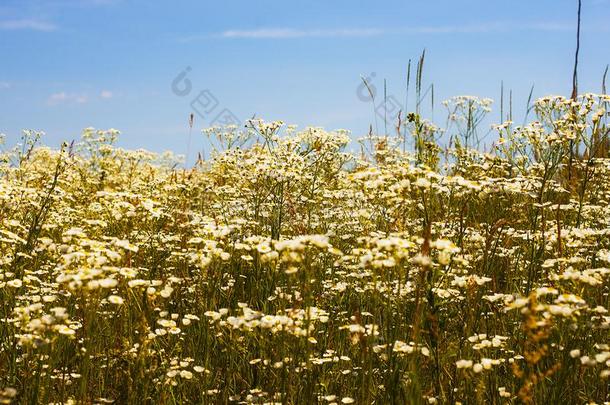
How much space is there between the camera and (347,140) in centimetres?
813

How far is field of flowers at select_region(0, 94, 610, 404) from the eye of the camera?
3.30m

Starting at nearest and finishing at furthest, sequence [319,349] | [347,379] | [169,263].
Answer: [347,379] < [319,349] < [169,263]

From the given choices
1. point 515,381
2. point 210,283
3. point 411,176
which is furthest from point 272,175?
point 515,381

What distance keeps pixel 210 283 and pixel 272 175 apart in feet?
5.21

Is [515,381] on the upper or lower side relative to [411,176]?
lower

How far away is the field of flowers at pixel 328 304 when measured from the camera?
130 inches

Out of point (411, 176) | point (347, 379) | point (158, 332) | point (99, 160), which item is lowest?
point (347, 379)

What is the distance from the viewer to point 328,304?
5324 millimetres

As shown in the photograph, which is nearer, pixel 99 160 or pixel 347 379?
pixel 347 379

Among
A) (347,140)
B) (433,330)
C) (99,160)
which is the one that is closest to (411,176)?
(433,330)

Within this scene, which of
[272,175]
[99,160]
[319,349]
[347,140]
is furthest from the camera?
[99,160]

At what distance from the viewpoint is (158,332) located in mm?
3723

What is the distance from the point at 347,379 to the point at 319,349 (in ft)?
1.51

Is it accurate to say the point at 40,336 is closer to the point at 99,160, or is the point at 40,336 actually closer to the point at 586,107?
the point at 586,107
